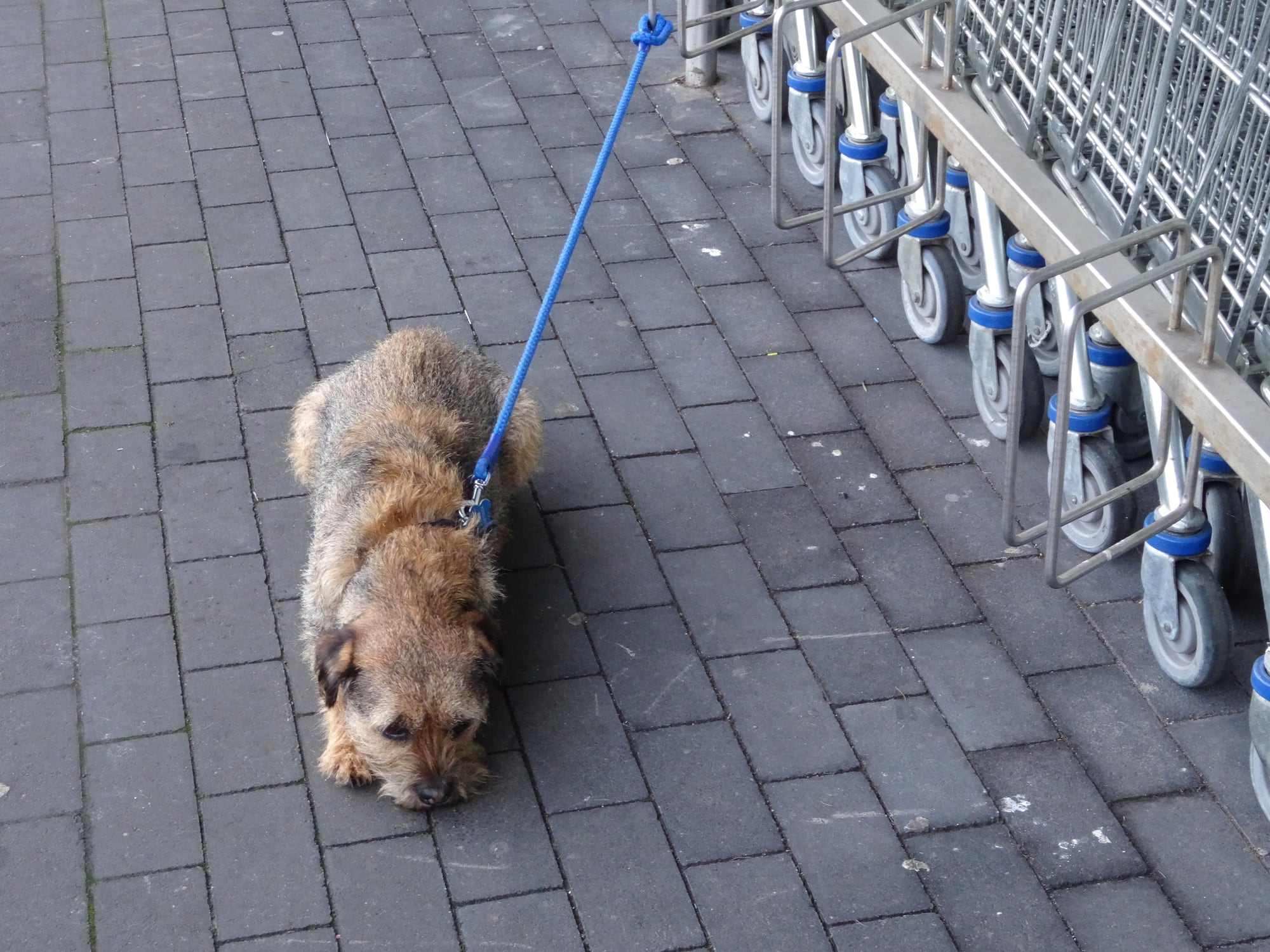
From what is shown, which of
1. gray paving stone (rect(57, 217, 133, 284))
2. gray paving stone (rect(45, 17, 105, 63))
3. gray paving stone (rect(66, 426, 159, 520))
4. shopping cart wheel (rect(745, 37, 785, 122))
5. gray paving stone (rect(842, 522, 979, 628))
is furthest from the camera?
gray paving stone (rect(45, 17, 105, 63))

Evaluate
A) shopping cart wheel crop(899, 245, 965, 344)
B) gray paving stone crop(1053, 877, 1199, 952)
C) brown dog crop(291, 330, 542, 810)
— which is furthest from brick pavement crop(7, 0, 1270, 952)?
brown dog crop(291, 330, 542, 810)

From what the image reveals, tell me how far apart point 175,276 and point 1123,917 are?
4.60m

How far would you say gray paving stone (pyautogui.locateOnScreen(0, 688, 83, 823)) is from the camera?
4164 millimetres

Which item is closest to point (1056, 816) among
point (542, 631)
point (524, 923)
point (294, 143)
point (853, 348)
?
point (524, 923)

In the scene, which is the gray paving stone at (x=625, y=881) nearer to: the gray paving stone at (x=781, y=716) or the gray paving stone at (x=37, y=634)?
the gray paving stone at (x=781, y=716)

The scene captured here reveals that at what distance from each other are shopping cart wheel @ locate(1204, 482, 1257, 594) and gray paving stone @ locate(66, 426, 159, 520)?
3.57 meters

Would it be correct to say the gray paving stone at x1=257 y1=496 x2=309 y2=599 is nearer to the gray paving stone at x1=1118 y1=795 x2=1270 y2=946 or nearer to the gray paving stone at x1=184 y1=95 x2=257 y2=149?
the gray paving stone at x1=1118 y1=795 x2=1270 y2=946

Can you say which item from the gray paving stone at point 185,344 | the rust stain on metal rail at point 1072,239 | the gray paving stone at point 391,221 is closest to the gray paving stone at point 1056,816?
the rust stain on metal rail at point 1072,239

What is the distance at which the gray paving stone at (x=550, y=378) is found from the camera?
226 inches

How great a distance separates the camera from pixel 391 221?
6781 mm

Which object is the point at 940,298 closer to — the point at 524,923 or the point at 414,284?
the point at 414,284

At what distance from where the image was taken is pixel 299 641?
185 inches

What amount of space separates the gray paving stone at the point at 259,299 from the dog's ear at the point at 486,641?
2.48 metres

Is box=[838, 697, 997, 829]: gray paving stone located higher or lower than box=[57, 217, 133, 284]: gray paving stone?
lower
